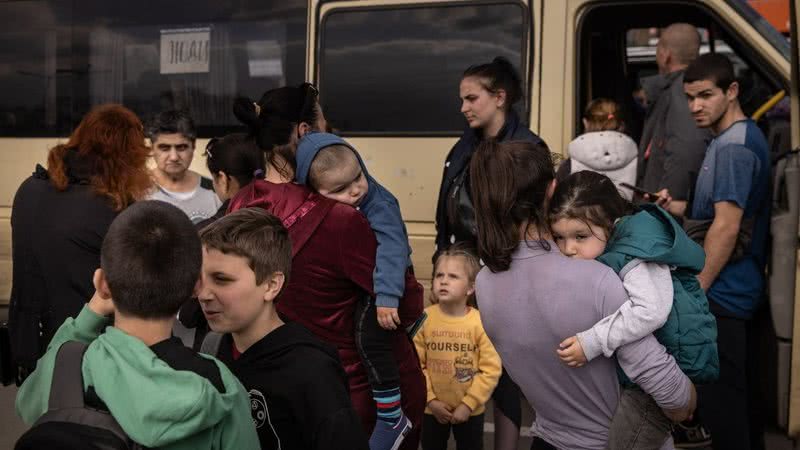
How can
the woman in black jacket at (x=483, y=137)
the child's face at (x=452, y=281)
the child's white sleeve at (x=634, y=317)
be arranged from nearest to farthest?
the child's white sleeve at (x=634, y=317), the child's face at (x=452, y=281), the woman in black jacket at (x=483, y=137)

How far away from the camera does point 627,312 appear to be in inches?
101

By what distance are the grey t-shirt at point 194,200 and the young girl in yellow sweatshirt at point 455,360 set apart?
1.44 meters

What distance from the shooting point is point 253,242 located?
97.8 inches

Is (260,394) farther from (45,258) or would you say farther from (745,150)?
(745,150)

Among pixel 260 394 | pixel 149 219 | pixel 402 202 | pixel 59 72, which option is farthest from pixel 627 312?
pixel 59 72

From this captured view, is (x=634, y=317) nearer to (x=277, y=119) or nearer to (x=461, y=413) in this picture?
(x=277, y=119)

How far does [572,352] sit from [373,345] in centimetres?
83

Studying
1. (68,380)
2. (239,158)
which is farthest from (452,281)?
(68,380)

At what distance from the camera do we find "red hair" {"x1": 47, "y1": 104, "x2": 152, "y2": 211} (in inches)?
155

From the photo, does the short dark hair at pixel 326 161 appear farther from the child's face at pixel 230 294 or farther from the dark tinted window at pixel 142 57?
the dark tinted window at pixel 142 57

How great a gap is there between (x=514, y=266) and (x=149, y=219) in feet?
3.63

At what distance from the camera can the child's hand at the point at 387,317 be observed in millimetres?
3211

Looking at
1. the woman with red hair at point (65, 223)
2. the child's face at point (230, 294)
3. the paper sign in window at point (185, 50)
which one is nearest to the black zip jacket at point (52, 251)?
the woman with red hair at point (65, 223)

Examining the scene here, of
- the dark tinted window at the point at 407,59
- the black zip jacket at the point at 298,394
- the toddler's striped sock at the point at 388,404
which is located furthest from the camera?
the dark tinted window at the point at 407,59
